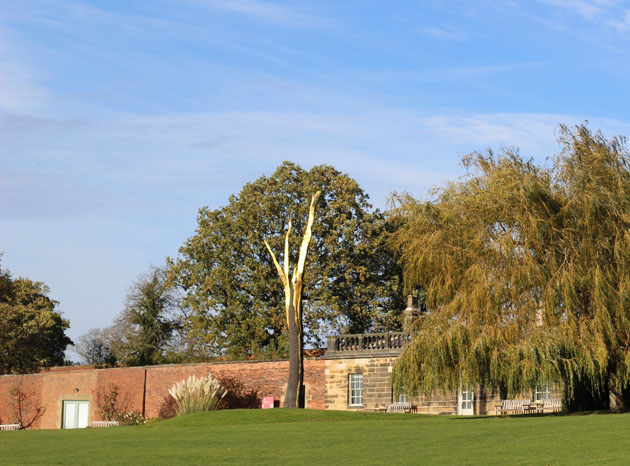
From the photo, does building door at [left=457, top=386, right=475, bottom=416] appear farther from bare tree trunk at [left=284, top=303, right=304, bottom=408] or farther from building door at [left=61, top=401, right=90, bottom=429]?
building door at [left=61, top=401, right=90, bottom=429]

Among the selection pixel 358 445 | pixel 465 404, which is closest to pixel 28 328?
pixel 465 404

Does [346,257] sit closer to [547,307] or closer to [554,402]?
[554,402]

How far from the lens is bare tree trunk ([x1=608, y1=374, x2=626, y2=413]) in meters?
24.1

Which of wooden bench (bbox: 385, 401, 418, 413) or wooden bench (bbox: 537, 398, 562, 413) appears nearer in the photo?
wooden bench (bbox: 537, 398, 562, 413)

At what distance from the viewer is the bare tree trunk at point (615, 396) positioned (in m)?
24.1

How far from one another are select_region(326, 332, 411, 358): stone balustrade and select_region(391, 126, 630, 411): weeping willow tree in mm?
9716

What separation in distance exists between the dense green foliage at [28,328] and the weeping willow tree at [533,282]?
3168 cm

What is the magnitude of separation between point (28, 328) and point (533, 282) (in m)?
41.5

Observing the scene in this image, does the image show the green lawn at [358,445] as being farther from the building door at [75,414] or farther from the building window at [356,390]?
the building door at [75,414]

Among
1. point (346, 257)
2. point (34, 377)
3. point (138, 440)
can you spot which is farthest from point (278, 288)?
point (138, 440)

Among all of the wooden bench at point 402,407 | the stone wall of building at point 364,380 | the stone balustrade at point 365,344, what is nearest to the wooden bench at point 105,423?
the stone wall of building at point 364,380

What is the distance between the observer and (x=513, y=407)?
31547 mm

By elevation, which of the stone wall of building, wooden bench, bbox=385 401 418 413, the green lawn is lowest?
the green lawn

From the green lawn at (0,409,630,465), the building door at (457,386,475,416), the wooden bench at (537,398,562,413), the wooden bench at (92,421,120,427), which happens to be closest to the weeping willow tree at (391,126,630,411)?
the green lawn at (0,409,630,465)
